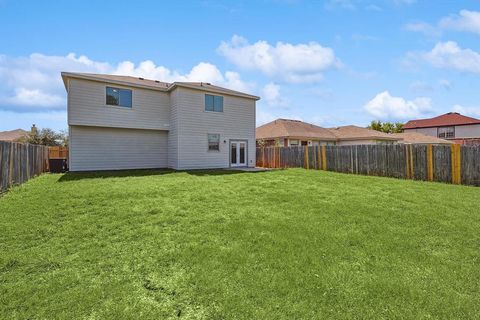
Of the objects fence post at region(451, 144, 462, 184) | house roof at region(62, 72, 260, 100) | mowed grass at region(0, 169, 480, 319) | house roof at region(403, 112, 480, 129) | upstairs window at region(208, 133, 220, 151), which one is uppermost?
house roof at region(403, 112, 480, 129)

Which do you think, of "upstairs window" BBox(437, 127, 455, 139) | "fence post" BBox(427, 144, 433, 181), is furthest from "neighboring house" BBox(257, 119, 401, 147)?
"upstairs window" BBox(437, 127, 455, 139)

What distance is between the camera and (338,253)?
14.5 feet

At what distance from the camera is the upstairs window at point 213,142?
1727cm

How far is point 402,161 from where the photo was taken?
12.6 metres

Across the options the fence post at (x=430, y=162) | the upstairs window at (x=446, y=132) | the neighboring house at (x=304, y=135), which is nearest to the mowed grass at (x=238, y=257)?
the fence post at (x=430, y=162)

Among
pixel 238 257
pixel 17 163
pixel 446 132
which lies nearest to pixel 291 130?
pixel 17 163

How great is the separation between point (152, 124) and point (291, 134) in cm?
1364

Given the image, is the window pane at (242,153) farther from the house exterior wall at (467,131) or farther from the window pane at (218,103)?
the house exterior wall at (467,131)

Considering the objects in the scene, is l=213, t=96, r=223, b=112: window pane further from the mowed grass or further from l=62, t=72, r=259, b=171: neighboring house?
the mowed grass

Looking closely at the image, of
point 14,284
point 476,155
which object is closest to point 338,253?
point 14,284

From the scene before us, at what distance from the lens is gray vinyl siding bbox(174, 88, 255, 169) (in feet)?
52.8

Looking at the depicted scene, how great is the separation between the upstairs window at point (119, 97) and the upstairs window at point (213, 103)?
15.0ft

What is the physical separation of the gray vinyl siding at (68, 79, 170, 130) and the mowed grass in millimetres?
8070

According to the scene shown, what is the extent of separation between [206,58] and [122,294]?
1541cm
